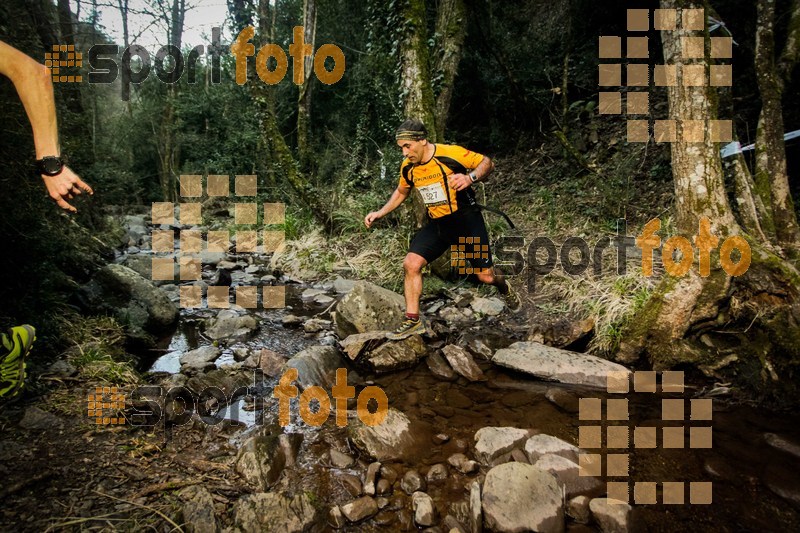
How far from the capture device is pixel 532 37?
9727mm

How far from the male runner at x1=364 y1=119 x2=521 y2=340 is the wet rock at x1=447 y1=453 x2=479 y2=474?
1.59 metres

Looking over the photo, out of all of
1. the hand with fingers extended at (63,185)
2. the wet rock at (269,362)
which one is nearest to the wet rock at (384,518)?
the wet rock at (269,362)

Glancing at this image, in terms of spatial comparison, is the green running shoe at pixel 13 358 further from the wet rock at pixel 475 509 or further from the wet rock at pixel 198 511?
the wet rock at pixel 475 509

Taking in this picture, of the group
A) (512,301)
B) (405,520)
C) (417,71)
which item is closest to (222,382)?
(405,520)

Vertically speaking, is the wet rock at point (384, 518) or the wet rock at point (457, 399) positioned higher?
the wet rock at point (457, 399)

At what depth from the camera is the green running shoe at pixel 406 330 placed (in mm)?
4094

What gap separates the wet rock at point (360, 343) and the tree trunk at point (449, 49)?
12.7ft

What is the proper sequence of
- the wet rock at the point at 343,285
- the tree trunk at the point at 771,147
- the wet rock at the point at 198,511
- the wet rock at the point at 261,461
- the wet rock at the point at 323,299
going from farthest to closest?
1. the wet rock at the point at 343,285
2. the wet rock at the point at 323,299
3. the tree trunk at the point at 771,147
4. the wet rock at the point at 261,461
5. the wet rock at the point at 198,511

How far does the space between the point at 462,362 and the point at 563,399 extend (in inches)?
38.9

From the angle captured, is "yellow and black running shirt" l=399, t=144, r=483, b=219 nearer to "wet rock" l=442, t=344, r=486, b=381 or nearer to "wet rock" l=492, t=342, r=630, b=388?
"wet rock" l=442, t=344, r=486, b=381

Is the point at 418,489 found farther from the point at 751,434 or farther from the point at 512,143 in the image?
the point at 512,143

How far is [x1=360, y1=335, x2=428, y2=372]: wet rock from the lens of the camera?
3881 mm

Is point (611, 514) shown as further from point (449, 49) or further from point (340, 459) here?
point (449, 49)

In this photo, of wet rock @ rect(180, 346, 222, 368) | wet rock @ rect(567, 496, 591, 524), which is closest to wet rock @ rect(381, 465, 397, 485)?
wet rock @ rect(567, 496, 591, 524)
